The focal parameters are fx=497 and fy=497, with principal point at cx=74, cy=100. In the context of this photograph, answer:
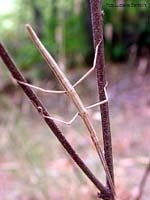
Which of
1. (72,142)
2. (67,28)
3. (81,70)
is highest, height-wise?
(72,142)

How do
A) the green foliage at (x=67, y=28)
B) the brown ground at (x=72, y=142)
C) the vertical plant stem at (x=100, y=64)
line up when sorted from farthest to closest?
the green foliage at (x=67, y=28), the brown ground at (x=72, y=142), the vertical plant stem at (x=100, y=64)

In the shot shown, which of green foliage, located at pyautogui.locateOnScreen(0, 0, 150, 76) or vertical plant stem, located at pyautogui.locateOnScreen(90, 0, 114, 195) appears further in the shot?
green foliage, located at pyautogui.locateOnScreen(0, 0, 150, 76)

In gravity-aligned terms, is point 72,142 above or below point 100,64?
below

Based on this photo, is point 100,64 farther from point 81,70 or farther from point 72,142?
point 81,70

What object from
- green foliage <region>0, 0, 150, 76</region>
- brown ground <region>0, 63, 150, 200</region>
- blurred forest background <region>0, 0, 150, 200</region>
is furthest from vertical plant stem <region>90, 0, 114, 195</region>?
green foliage <region>0, 0, 150, 76</region>

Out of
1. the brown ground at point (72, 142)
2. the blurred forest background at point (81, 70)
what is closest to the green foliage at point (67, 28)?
the blurred forest background at point (81, 70)

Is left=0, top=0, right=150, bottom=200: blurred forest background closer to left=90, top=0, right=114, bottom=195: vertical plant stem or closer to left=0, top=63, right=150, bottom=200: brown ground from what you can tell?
left=0, top=63, right=150, bottom=200: brown ground

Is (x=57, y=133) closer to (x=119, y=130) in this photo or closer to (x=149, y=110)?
(x=119, y=130)

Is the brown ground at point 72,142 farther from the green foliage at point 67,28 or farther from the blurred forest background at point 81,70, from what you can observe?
the green foliage at point 67,28

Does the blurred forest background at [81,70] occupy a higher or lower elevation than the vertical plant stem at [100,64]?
lower

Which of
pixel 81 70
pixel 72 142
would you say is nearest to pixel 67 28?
pixel 81 70

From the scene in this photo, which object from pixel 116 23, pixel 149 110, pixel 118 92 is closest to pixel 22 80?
pixel 149 110
